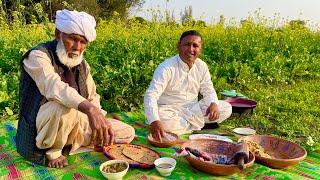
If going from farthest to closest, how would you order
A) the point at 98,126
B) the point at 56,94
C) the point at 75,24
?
the point at 75,24 < the point at 56,94 < the point at 98,126

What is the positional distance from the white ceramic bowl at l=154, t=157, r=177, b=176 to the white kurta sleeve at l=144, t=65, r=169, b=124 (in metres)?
0.52

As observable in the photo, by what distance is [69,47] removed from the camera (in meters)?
3.18

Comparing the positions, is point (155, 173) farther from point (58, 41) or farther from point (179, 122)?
point (58, 41)

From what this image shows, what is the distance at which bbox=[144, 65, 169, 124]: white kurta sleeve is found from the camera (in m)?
3.85

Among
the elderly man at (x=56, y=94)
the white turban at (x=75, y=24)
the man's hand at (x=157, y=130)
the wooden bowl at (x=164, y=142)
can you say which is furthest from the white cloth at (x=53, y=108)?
the wooden bowl at (x=164, y=142)

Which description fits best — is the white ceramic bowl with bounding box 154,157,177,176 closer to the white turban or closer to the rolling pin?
the rolling pin

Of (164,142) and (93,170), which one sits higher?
(164,142)

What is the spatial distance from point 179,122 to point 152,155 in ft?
2.76

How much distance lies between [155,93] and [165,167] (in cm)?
104

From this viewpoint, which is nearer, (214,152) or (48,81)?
(48,81)

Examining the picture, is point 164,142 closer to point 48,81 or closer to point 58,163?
point 58,163

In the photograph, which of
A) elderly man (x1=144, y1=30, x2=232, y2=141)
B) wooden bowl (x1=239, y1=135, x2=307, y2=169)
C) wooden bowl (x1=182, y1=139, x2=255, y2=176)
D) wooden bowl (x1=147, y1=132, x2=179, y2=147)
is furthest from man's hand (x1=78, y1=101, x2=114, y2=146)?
wooden bowl (x1=239, y1=135, x2=307, y2=169)

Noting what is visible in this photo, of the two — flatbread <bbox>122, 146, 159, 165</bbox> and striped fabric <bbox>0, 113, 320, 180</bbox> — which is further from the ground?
flatbread <bbox>122, 146, 159, 165</bbox>

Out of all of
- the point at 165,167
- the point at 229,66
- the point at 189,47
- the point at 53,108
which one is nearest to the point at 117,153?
the point at 165,167
